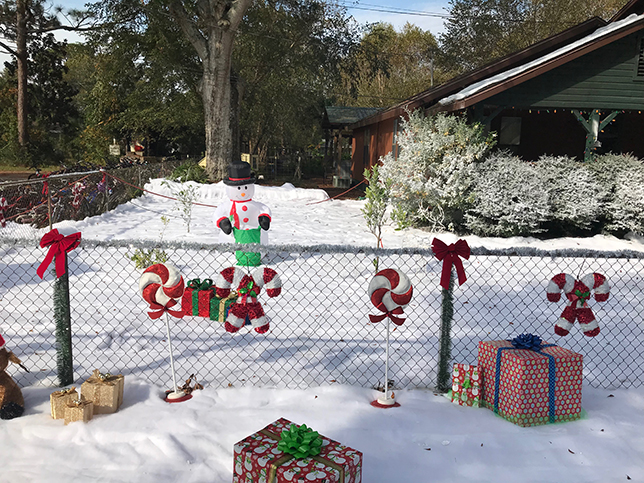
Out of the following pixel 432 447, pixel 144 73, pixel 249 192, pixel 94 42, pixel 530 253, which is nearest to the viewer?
pixel 432 447

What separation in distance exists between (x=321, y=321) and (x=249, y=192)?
2.31 meters

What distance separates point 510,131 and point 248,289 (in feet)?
44.7

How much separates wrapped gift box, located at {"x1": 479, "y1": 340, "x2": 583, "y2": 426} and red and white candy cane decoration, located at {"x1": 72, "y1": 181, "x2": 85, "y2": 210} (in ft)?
30.7

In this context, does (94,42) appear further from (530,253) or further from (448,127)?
(530,253)

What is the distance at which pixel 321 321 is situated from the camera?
5.37 meters

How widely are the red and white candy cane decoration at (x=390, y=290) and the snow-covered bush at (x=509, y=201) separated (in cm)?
702

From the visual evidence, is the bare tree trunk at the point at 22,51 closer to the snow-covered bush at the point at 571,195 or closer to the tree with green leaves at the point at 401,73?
the tree with green leaves at the point at 401,73

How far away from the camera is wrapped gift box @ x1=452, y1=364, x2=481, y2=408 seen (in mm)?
3520

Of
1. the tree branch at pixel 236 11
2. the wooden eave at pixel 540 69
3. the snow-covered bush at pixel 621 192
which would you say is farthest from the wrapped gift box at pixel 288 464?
the tree branch at pixel 236 11

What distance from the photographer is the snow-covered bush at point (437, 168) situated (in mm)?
10500

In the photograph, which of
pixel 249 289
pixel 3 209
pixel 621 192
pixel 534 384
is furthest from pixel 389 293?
pixel 621 192

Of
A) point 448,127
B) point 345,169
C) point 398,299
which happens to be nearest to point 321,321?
point 398,299

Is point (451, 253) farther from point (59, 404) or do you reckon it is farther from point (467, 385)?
point (59, 404)

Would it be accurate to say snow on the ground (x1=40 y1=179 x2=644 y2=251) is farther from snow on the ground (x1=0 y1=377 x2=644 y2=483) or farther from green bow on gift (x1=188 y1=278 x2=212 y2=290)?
snow on the ground (x1=0 y1=377 x2=644 y2=483)
